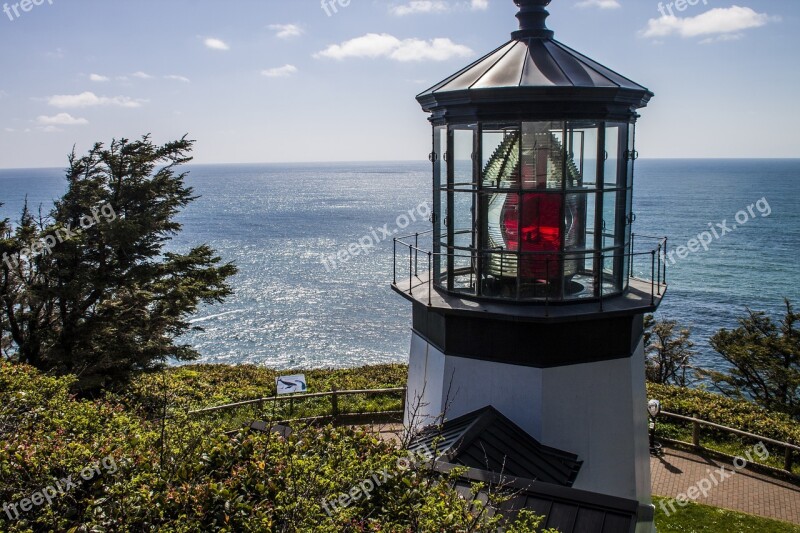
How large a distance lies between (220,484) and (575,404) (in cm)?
385

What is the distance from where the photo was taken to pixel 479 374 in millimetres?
6801

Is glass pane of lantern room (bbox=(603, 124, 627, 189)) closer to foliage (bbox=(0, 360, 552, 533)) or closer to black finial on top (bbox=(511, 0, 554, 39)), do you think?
black finial on top (bbox=(511, 0, 554, 39))

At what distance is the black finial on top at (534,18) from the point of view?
6992 mm

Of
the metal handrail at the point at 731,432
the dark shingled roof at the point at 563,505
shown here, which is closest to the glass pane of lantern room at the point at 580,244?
the dark shingled roof at the point at 563,505

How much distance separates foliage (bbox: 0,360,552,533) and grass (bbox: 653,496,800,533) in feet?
21.7

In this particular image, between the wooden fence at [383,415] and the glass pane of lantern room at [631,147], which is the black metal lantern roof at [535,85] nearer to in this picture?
the glass pane of lantern room at [631,147]

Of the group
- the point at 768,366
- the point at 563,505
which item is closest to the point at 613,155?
the point at 563,505

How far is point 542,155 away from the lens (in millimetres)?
6391

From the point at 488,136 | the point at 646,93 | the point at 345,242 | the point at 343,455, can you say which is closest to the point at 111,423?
the point at 343,455

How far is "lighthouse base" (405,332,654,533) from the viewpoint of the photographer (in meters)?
6.54

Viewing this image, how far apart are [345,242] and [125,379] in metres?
60.7

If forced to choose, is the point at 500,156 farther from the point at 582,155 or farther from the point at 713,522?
the point at 713,522

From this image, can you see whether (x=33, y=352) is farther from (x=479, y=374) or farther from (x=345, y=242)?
(x=345, y=242)

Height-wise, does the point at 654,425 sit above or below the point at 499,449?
below
